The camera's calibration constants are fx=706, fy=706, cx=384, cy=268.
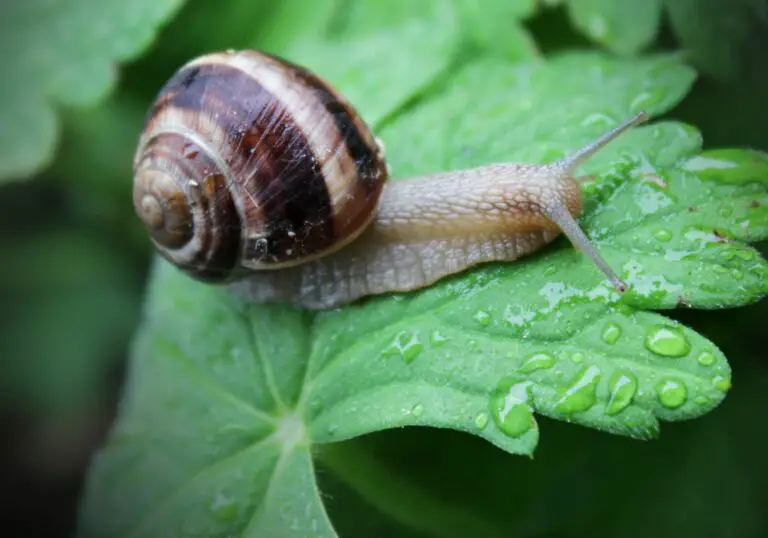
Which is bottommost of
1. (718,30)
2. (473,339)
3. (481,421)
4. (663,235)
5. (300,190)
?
(481,421)

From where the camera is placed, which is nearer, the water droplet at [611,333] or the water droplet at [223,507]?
the water droplet at [611,333]

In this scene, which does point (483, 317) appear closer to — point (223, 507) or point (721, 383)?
point (721, 383)

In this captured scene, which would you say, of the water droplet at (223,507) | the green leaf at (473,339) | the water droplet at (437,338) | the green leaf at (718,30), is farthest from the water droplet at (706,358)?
the water droplet at (223,507)

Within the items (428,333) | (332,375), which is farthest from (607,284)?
(332,375)

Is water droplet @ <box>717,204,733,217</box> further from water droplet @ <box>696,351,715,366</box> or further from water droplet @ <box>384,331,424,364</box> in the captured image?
water droplet @ <box>384,331,424,364</box>

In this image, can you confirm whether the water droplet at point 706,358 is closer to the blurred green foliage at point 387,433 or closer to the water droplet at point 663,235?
the water droplet at point 663,235

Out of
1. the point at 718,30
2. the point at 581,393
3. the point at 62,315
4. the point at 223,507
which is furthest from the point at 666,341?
the point at 62,315
